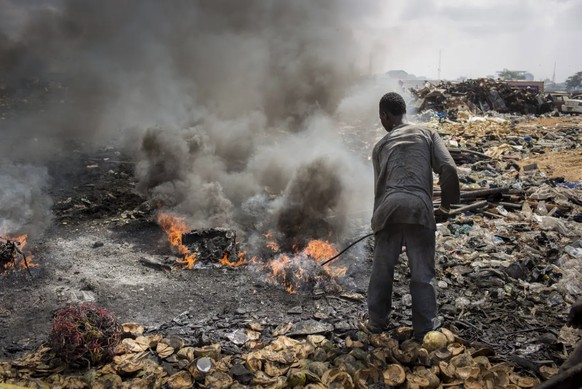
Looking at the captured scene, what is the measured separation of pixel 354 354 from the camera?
10.4ft

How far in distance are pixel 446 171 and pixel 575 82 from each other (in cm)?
7492

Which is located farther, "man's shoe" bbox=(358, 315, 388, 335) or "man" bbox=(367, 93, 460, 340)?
"man's shoe" bbox=(358, 315, 388, 335)

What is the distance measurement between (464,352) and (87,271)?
4.27 meters

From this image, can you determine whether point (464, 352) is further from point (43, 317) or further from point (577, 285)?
point (43, 317)

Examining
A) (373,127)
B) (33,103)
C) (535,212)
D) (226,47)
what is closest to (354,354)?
(535,212)

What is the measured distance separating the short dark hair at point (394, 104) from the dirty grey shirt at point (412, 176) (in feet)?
0.53

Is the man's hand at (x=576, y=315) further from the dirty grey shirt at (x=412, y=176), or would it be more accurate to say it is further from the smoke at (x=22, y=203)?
the smoke at (x=22, y=203)

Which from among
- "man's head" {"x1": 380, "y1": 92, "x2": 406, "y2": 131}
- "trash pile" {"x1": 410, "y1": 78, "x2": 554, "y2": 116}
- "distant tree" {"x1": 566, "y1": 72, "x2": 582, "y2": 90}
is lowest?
"man's head" {"x1": 380, "y1": 92, "x2": 406, "y2": 131}

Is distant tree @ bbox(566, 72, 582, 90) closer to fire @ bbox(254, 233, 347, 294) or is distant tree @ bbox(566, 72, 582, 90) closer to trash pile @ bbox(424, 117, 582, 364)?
trash pile @ bbox(424, 117, 582, 364)

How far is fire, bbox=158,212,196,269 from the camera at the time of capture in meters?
5.30

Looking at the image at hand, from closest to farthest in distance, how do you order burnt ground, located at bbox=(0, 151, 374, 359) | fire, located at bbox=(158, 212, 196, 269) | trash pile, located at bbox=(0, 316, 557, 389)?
trash pile, located at bbox=(0, 316, 557, 389), burnt ground, located at bbox=(0, 151, 374, 359), fire, located at bbox=(158, 212, 196, 269)

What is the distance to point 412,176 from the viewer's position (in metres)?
3.30

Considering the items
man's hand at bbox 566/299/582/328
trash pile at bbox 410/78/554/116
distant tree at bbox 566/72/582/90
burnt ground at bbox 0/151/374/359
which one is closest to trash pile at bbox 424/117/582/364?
man's hand at bbox 566/299/582/328

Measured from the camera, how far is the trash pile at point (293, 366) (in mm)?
2889
